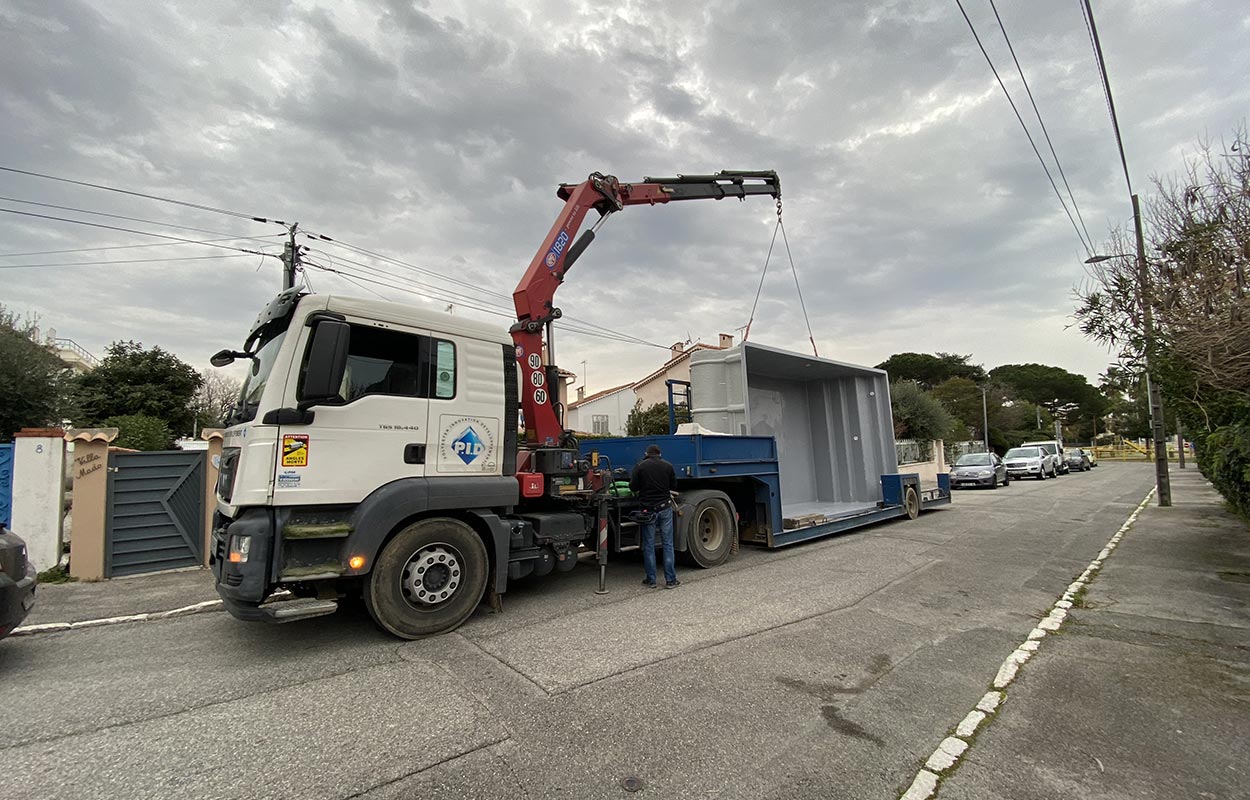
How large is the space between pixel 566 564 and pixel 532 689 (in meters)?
2.19

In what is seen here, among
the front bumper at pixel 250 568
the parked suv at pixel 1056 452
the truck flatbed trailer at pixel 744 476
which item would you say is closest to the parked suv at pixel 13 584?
the front bumper at pixel 250 568

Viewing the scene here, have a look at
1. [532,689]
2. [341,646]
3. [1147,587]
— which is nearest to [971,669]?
[532,689]

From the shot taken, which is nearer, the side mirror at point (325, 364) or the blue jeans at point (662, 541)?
the side mirror at point (325, 364)

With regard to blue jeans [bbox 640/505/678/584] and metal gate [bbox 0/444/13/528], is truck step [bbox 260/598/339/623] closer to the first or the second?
blue jeans [bbox 640/505/678/584]

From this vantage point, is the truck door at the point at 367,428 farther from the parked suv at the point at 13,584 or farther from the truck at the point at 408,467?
the parked suv at the point at 13,584

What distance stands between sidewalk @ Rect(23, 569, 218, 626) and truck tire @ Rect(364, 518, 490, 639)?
132 inches

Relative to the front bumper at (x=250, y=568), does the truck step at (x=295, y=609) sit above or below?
A: below

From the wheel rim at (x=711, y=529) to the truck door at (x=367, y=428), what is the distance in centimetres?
429

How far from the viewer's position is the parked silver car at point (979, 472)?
72.0ft

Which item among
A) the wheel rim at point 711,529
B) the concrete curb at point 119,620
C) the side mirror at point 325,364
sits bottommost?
the concrete curb at point 119,620

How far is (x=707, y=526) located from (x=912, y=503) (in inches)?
280

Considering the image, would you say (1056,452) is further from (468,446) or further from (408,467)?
(408,467)

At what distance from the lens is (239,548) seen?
421 cm

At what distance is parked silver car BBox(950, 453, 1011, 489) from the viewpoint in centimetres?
2194
